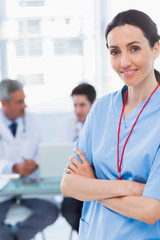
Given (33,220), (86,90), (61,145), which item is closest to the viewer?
(61,145)

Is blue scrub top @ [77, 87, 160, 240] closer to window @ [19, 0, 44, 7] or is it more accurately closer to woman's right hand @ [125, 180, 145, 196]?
woman's right hand @ [125, 180, 145, 196]

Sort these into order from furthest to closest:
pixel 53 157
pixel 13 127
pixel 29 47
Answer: pixel 29 47 < pixel 13 127 < pixel 53 157

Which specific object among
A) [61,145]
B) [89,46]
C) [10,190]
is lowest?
[10,190]

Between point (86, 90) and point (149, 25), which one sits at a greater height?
point (149, 25)

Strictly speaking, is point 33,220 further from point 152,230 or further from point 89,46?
point 89,46

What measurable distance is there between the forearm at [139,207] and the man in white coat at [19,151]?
3.41ft

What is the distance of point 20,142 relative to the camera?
2131mm

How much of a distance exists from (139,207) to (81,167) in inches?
9.4

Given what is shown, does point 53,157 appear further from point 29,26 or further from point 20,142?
point 29,26

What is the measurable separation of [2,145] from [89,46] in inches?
59.3

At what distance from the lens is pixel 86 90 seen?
94.1 inches

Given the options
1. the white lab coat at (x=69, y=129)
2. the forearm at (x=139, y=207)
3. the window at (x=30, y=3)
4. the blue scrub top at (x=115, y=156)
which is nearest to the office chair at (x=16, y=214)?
the white lab coat at (x=69, y=129)

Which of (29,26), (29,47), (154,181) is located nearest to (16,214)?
(154,181)

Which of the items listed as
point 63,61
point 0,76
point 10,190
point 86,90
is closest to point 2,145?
point 10,190
